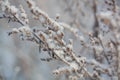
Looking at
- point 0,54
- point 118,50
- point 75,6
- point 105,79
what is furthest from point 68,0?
point 118,50

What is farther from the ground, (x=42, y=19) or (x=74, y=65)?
(x=42, y=19)

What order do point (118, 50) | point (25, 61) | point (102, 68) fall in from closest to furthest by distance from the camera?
point (118, 50) → point (102, 68) → point (25, 61)

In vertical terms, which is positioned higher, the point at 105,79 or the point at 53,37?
the point at 53,37

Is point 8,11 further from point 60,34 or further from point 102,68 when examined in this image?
point 102,68

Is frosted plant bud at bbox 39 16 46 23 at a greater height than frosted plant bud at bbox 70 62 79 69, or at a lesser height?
greater

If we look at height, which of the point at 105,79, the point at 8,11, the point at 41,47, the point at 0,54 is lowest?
the point at 0,54

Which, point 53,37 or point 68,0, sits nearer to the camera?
point 53,37

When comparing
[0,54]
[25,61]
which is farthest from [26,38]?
[0,54]

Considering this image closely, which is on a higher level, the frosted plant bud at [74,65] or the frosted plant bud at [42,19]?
the frosted plant bud at [42,19]

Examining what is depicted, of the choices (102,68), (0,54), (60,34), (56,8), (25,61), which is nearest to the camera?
(60,34)
